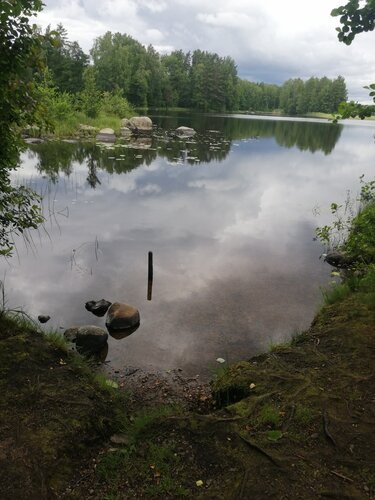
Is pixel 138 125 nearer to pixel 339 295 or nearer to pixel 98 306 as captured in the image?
pixel 98 306

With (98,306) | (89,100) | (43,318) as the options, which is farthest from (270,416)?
(89,100)

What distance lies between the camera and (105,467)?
4.85 m

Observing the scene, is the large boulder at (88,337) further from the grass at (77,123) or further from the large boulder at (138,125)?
the large boulder at (138,125)

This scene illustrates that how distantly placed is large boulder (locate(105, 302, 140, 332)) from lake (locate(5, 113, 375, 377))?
0.99ft

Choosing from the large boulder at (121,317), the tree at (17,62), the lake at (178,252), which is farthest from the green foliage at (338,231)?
the tree at (17,62)

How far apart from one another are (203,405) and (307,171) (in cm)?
3213

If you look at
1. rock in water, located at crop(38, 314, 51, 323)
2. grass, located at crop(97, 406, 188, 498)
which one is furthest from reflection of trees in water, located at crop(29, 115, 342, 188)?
grass, located at crop(97, 406, 188, 498)

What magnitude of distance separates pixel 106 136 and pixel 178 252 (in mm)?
34468

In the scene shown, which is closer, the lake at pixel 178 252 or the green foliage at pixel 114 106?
the lake at pixel 178 252

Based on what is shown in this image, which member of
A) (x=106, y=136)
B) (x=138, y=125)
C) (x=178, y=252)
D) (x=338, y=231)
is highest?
(x=138, y=125)

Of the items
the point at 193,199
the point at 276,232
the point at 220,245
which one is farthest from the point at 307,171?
the point at 220,245

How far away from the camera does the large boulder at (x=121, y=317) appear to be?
33.4ft

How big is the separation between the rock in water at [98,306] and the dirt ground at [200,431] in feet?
11.1

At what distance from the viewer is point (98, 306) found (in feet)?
35.7
